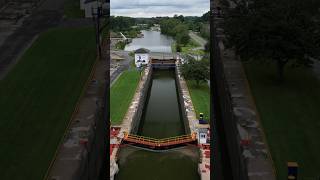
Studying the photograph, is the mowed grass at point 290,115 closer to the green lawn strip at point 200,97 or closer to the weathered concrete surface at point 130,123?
the green lawn strip at point 200,97

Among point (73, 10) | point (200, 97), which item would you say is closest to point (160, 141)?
point (200, 97)

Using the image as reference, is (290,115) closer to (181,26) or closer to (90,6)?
(90,6)

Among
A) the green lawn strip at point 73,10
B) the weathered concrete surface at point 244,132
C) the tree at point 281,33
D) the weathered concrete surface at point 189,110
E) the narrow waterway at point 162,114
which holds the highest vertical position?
the green lawn strip at point 73,10

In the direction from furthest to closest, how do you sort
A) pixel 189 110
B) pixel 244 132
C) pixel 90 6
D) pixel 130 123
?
pixel 189 110 → pixel 90 6 → pixel 130 123 → pixel 244 132

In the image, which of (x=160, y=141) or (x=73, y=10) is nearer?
(x=160, y=141)

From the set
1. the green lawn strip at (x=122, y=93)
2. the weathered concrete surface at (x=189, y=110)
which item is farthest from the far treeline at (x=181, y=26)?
the weathered concrete surface at (x=189, y=110)

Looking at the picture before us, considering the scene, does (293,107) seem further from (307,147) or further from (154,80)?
(154,80)

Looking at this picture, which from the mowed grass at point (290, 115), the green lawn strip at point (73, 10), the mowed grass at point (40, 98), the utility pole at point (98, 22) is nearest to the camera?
the mowed grass at point (290, 115)

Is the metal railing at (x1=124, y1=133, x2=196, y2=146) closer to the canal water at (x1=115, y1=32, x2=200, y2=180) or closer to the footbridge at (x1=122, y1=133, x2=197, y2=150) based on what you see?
the footbridge at (x1=122, y1=133, x2=197, y2=150)
